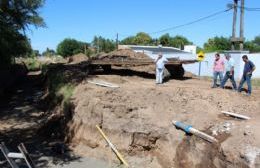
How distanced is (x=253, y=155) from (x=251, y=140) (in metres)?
0.55

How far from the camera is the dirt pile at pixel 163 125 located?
442 inches

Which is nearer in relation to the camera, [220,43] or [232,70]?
[232,70]

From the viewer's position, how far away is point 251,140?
10.5m

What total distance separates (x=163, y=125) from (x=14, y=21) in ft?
64.2

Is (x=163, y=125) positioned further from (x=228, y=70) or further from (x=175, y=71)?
(x=175, y=71)

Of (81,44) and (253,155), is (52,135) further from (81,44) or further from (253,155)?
(81,44)

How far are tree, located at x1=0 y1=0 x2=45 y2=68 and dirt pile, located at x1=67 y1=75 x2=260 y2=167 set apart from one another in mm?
11363

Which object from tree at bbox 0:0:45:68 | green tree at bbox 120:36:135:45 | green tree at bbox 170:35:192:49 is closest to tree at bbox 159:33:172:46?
green tree at bbox 170:35:192:49

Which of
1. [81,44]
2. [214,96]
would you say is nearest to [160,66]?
[214,96]

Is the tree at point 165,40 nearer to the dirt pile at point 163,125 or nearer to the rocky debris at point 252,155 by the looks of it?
the dirt pile at point 163,125

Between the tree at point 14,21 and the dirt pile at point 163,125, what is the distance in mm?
11363

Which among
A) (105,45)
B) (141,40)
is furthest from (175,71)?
(141,40)

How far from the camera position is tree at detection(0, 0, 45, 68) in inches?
1057

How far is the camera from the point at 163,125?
552 inches
